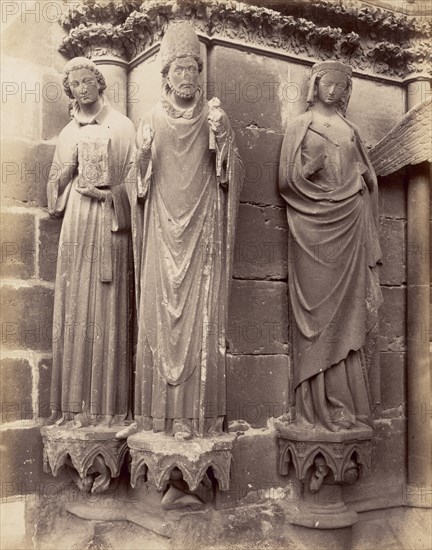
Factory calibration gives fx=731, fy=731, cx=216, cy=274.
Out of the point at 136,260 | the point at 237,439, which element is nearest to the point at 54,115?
the point at 136,260

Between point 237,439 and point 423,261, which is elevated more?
point 423,261

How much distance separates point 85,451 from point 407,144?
109 inches

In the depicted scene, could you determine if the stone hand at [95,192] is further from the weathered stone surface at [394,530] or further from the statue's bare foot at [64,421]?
the weathered stone surface at [394,530]

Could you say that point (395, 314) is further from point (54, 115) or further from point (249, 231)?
point (54, 115)

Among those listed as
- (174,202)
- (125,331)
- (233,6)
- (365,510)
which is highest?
(233,6)

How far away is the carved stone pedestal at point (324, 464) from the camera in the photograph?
420cm

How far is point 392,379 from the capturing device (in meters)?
4.83

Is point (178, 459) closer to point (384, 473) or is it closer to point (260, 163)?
point (384, 473)

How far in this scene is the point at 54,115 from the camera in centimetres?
465

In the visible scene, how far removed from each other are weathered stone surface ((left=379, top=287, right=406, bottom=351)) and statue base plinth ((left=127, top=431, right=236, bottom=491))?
1.45 metres

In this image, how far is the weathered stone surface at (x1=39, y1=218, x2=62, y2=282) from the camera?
14.9ft

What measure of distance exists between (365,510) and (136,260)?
7.02ft

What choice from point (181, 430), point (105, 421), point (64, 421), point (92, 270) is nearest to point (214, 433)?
point (181, 430)

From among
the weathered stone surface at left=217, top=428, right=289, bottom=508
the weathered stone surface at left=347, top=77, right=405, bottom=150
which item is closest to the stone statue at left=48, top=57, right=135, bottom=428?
the weathered stone surface at left=217, top=428, right=289, bottom=508
